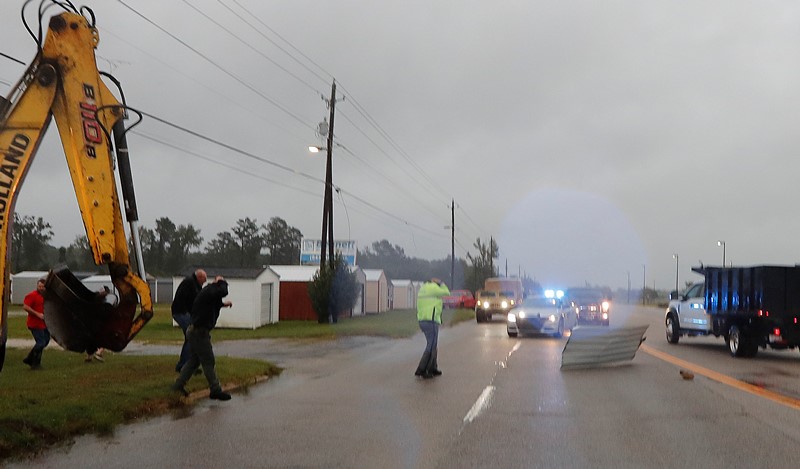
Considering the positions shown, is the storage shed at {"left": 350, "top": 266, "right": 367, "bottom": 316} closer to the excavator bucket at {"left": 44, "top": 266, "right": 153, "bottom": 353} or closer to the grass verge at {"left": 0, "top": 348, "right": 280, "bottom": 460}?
the grass verge at {"left": 0, "top": 348, "right": 280, "bottom": 460}

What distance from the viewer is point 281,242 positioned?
11469cm

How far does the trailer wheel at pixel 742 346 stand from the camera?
19.5 meters

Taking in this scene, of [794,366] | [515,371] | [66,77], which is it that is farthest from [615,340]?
[66,77]

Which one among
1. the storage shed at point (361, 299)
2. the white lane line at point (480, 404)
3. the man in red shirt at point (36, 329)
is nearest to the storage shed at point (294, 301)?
the storage shed at point (361, 299)

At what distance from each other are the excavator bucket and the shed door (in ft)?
91.2

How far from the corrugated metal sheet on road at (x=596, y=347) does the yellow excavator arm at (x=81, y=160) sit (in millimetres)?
9650

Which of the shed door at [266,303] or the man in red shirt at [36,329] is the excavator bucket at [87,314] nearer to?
the man in red shirt at [36,329]

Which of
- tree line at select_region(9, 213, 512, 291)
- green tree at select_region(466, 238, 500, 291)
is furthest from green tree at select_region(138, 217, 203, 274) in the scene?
green tree at select_region(466, 238, 500, 291)

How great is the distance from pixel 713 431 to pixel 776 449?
1.08m

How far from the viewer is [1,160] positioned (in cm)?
Result: 848

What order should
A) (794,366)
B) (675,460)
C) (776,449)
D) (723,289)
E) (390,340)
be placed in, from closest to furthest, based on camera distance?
(675,460), (776,449), (794,366), (723,289), (390,340)

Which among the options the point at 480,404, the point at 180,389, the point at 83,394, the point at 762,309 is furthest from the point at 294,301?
the point at 480,404

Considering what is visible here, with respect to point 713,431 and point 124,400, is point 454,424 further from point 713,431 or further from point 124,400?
point 124,400

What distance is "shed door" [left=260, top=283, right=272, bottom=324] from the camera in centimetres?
3697
